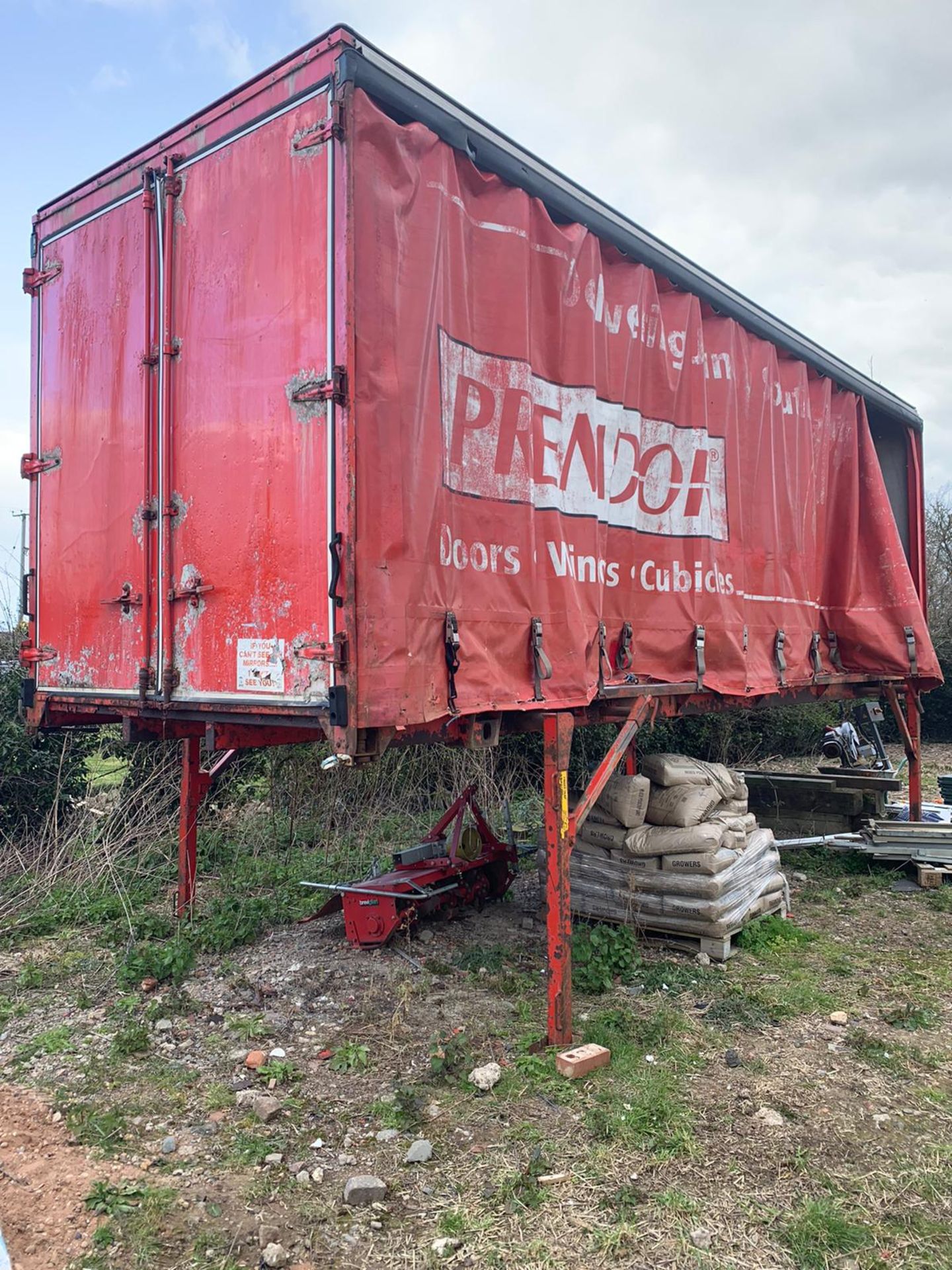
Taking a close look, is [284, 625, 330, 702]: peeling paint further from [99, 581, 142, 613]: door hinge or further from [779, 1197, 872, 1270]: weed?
[779, 1197, 872, 1270]: weed

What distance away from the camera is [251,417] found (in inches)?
161

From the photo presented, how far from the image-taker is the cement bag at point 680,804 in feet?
19.2

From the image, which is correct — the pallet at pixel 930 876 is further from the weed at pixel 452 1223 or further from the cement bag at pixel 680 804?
the weed at pixel 452 1223

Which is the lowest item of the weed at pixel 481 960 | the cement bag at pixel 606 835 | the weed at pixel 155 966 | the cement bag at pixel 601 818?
the weed at pixel 481 960

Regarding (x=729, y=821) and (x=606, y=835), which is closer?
(x=606, y=835)

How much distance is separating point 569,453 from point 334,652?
1989 mm

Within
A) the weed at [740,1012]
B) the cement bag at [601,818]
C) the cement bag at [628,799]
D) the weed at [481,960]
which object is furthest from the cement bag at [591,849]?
the weed at [740,1012]

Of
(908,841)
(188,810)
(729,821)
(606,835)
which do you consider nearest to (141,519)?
(188,810)

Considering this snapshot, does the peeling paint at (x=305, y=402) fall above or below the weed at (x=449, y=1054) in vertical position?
above

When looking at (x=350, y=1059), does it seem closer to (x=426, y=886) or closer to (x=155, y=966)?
(x=155, y=966)

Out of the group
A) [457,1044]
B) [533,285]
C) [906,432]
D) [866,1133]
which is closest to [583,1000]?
[457,1044]

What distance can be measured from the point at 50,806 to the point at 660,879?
5.53 meters

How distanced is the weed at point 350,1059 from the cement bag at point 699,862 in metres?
2.31

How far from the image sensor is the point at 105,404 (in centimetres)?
490
